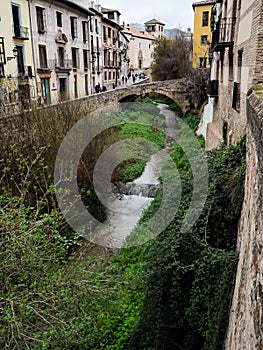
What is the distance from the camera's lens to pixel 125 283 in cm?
521

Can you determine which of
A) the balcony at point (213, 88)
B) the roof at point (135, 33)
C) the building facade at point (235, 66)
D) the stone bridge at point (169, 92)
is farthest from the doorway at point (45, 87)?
the roof at point (135, 33)

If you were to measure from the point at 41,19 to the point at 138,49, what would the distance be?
40.2 meters

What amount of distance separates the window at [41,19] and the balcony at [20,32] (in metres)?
1.60

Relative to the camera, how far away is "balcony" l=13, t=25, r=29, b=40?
16625 mm

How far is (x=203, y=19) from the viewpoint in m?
28.9

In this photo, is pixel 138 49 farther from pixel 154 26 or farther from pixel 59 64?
pixel 59 64

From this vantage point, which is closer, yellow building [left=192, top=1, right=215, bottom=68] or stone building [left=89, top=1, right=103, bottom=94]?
stone building [left=89, top=1, right=103, bottom=94]

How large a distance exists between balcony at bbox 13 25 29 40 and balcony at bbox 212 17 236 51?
403 inches

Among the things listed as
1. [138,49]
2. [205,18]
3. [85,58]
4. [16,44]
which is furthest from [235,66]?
[138,49]

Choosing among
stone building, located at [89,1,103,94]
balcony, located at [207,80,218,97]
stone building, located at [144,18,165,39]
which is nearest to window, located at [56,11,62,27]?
stone building, located at [89,1,103,94]

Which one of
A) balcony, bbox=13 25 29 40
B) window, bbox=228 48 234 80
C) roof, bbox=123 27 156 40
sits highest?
roof, bbox=123 27 156 40

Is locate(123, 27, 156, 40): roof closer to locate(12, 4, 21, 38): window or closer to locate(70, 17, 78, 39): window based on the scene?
locate(70, 17, 78, 39): window

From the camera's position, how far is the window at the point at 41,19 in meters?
19.0

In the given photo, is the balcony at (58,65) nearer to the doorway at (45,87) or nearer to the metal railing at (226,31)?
the doorway at (45,87)
